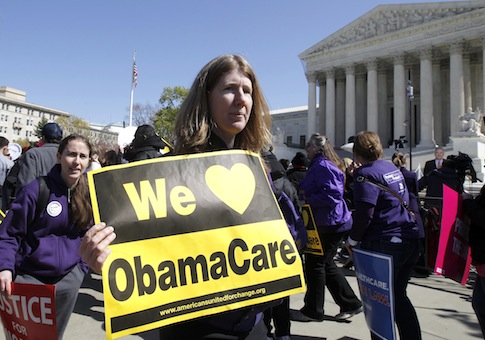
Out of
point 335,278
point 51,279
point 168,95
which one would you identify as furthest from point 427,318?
point 168,95

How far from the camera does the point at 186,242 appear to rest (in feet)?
4.91

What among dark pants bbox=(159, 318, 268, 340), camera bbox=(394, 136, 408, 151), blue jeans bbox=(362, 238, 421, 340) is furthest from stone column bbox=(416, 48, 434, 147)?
dark pants bbox=(159, 318, 268, 340)

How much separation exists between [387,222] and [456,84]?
38434 millimetres

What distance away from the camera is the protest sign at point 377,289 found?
313cm

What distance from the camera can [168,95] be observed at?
5566cm

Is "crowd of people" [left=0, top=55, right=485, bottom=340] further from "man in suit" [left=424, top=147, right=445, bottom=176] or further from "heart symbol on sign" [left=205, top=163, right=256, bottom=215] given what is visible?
"man in suit" [left=424, top=147, right=445, bottom=176]

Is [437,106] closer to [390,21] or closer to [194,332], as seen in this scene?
[390,21]

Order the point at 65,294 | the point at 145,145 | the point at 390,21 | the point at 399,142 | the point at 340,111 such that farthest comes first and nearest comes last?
the point at 340,111 → the point at 390,21 → the point at 399,142 → the point at 145,145 → the point at 65,294

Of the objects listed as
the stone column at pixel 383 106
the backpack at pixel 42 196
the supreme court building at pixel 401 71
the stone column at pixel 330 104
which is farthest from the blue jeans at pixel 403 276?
the stone column at pixel 330 104

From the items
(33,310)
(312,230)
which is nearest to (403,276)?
(312,230)

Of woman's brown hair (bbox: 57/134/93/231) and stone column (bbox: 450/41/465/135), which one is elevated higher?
stone column (bbox: 450/41/465/135)

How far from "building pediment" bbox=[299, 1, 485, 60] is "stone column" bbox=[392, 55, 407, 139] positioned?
11.4 ft

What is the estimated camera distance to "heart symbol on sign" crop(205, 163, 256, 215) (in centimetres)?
161

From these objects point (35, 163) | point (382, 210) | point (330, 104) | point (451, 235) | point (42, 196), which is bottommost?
point (451, 235)
